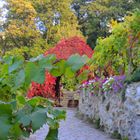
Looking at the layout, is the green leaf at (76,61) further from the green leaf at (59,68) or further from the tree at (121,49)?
the tree at (121,49)

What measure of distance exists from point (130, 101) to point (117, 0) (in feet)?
52.0

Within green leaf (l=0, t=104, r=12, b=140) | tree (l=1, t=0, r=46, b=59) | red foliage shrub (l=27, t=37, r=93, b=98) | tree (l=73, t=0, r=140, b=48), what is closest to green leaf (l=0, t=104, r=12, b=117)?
green leaf (l=0, t=104, r=12, b=140)

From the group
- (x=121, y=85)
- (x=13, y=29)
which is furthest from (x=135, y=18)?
(x=13, y=29)

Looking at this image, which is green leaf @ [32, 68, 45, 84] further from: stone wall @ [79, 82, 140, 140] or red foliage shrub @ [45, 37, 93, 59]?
red foliage shrub @ [45, 37, 93, 59]

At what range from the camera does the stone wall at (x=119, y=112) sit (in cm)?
607

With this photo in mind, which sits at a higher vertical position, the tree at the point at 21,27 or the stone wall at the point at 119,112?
the tree at the point at 21,27

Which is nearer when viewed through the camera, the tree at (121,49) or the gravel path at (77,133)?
the gravel path at (77,133)

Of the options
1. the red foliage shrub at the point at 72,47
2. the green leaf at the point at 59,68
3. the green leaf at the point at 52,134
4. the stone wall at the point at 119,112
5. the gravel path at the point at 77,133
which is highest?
the red foliage shrub at the point at 72,47

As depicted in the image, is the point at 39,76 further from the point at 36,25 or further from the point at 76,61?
the point at 36,25

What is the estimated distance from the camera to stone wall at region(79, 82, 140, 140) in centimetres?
607

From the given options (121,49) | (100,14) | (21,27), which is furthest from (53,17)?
(121,49)

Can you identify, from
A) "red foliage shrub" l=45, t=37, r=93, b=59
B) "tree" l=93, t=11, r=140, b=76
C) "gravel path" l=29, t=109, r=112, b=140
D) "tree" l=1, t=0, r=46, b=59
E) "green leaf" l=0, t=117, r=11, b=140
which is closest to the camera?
"green leaf" l=0, t=117, r=11, b=140

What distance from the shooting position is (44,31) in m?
19.7

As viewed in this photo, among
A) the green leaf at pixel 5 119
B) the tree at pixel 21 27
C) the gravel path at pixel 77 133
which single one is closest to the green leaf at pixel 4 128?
the green leaf at pixel 5 119
